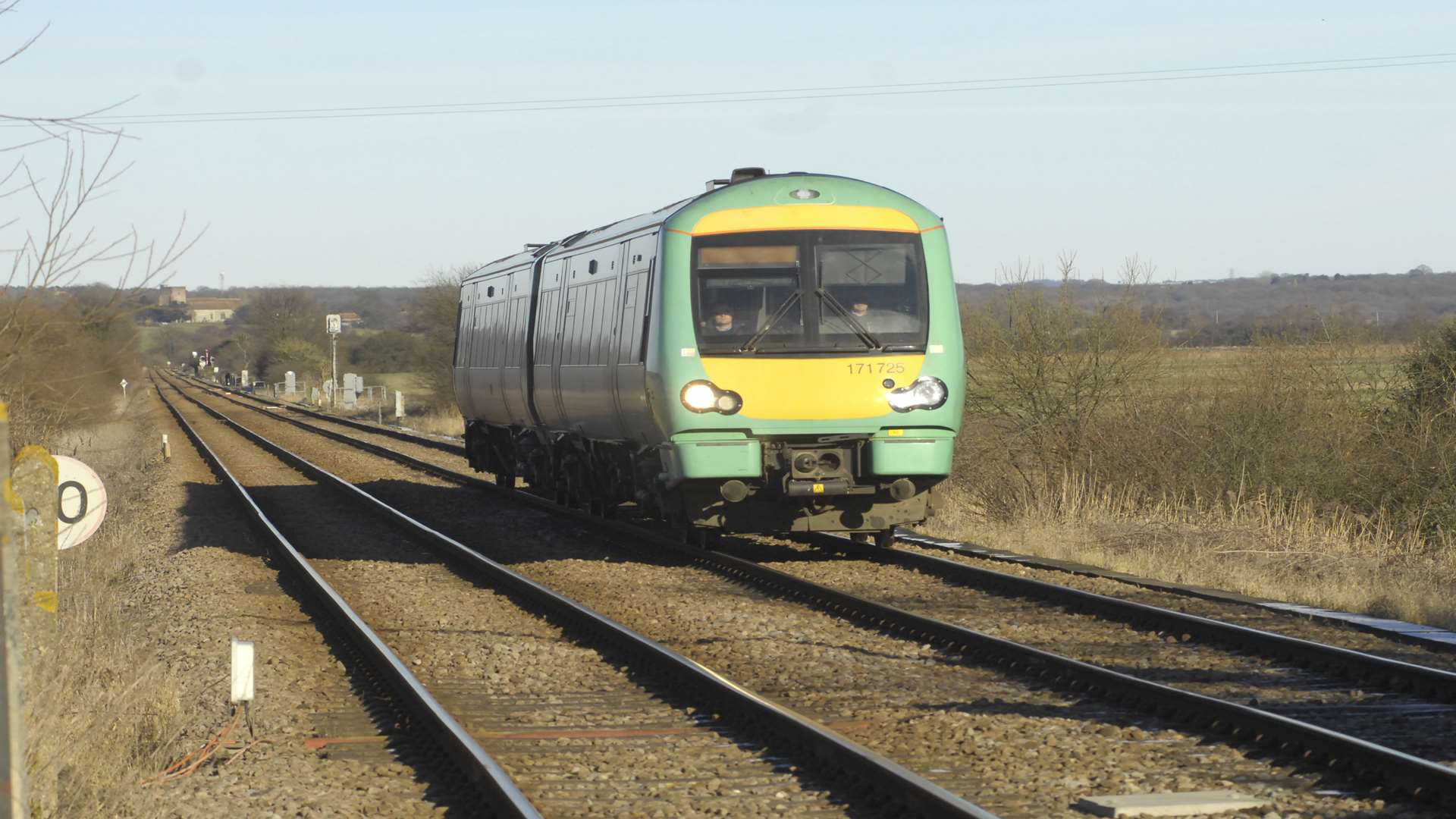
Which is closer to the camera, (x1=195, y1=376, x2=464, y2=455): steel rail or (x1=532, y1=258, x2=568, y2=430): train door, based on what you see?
(x1=532, y1=258, x2=568, y2=430): train door

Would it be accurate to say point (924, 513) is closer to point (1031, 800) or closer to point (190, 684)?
point (190, 684)

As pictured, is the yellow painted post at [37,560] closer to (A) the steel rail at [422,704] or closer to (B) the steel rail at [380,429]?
(A) the steel rail at [422,704]

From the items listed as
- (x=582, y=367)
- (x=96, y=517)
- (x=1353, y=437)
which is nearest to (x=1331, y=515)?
(x=1353, y=437)

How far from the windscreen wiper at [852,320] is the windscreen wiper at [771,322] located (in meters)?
0.23

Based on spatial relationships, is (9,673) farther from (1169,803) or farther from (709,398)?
(709,398)

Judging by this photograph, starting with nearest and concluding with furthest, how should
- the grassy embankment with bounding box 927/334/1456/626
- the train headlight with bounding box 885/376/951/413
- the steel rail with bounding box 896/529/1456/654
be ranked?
the steel rail with bounding box 896/529/1456/654
the train headlight with bounding box 885/376/951/413
the grassy embankment with bounding box 927/334/1456/626

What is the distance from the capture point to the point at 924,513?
14.5m

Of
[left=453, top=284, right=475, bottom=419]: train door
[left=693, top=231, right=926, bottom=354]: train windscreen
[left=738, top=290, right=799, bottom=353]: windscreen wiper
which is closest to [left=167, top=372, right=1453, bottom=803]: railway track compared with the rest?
[left=738, top=290, right=799, bottom=353]: windscreen wiper

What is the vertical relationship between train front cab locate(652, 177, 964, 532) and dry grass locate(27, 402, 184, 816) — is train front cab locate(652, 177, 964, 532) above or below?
above

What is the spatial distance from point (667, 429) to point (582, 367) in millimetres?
3640

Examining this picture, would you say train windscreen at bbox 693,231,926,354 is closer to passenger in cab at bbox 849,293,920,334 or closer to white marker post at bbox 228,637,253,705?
passenger in cab at bbox 849,293,920,334

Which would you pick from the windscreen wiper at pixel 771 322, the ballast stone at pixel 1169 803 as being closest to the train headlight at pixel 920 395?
the windscreen wiper at pixel 771 322

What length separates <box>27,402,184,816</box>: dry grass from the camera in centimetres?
680

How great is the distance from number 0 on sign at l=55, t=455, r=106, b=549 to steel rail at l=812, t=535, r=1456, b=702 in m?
6.56
